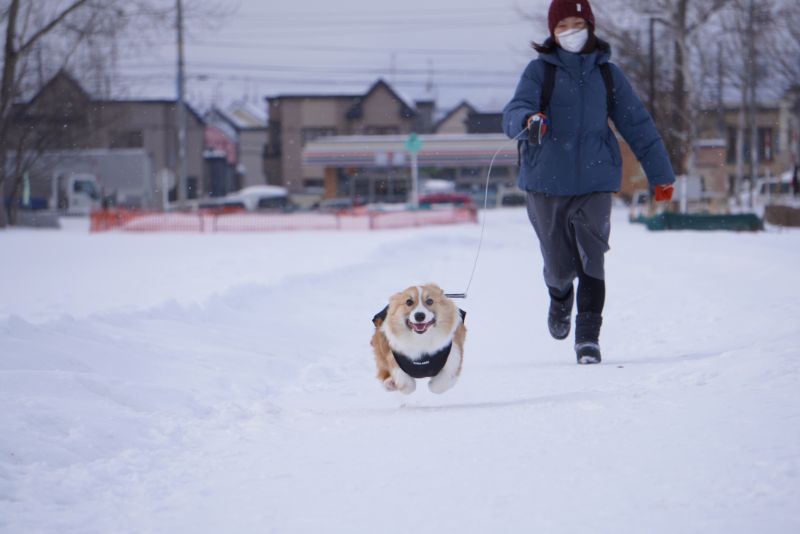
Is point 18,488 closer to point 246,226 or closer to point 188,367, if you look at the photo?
point 188,367

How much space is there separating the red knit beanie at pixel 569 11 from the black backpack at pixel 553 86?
23cm

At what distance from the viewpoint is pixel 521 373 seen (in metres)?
5.14

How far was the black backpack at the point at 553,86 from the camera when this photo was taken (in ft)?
16.3

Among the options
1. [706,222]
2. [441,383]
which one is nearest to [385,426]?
[441,383]

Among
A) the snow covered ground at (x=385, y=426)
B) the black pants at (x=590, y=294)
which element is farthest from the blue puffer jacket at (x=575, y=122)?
the snow covered ground at (x=385, y=426)

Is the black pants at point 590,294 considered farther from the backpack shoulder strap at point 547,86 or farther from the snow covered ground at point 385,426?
the backpack shoulder strap at point 547,86

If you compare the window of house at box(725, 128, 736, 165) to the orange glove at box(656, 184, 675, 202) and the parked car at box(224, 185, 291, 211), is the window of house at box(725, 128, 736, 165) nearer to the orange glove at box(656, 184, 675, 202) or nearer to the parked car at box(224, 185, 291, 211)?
the parked car at box(224, 185, 291, 211)

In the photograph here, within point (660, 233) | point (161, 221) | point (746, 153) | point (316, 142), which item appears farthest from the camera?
point (746, 153)

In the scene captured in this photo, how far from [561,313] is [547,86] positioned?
4.50 feet

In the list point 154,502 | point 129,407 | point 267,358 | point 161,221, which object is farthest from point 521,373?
point 161,221

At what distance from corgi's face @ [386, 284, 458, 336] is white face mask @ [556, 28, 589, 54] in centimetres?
156

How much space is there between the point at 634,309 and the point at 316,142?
157 feet

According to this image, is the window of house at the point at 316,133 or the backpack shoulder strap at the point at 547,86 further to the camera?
the window of house at the point at 316,133

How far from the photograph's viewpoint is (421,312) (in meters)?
4.20
